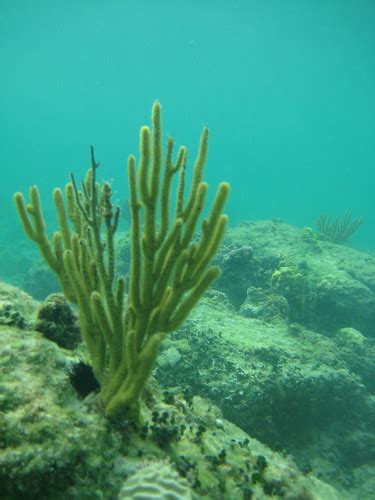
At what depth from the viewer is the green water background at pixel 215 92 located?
188 feet

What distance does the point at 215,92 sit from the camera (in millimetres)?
137750

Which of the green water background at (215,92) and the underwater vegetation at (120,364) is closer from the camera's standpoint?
the underwater vegetation at (120,364)

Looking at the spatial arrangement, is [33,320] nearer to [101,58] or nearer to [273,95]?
[101,58]

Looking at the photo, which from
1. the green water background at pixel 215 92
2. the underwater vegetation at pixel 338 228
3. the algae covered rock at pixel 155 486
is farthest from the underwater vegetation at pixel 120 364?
the green water background at pixel 215 92

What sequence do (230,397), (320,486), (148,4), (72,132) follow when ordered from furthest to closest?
1. (72,132)
2. (148,4)
3. (230,397)
4. (320,486)

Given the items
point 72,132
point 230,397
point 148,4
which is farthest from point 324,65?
point 72,132

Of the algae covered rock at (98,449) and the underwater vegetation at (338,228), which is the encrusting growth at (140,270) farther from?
the underwater vegetation at (338,228)

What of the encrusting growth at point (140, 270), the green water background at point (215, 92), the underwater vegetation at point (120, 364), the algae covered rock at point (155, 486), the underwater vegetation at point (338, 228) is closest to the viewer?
the algae covered rock at point (155, 486)

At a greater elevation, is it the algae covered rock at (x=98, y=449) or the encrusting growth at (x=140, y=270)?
the encrusting growth at (x=140, y=270)

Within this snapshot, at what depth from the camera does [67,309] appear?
12.2ft

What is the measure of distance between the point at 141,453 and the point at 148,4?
3054 inches

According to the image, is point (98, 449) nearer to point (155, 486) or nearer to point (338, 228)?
point (155, 486)

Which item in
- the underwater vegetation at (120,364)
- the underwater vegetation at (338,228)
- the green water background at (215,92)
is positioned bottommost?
the underwater vegetation at (120,364)

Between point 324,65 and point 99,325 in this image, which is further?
point 324,65
